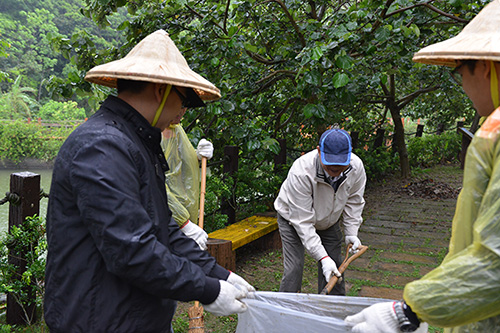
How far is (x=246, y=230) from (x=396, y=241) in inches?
90.4

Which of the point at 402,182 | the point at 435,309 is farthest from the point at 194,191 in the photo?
the point at 402,182

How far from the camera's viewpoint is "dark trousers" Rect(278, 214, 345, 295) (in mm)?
3281

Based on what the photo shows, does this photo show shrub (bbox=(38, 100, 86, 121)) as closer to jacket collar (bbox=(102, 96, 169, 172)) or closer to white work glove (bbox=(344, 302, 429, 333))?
jacket collar (bbox=(102, 96, 169, 172))

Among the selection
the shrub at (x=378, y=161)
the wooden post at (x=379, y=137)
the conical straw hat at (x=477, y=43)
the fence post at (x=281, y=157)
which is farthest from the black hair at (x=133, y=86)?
the wooden post at (x=379, y=137)

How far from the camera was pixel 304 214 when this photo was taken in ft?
10.4

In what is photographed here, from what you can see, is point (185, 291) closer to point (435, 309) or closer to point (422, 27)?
point (435, 309)

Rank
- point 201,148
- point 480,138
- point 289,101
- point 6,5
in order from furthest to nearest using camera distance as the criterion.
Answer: point 6,5
point 289,101
point 201,148
point 480,138

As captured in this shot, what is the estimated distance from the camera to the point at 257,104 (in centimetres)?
590

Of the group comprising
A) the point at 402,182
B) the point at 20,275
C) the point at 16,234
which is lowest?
the point at 402,182

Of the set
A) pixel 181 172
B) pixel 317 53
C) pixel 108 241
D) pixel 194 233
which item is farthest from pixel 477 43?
pixel 181 172

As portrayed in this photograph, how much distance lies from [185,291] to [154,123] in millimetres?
665

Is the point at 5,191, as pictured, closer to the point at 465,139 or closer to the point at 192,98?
the point at 465,139

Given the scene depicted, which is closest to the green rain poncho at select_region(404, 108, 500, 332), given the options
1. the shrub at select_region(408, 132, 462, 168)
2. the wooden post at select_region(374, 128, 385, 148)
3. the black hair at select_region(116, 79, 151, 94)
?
the black hair at select_region(116, 79, 151, 94)

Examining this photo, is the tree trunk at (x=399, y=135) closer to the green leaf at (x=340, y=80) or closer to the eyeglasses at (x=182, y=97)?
the green leaf at (x=340, y=80)
